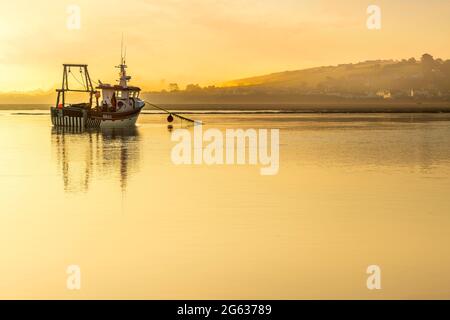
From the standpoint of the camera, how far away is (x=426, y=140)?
6344 cm

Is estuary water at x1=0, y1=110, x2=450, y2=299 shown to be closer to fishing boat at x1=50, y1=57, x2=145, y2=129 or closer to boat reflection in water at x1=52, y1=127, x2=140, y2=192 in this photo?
boat reflection in water at x1=52, y1=127, x2=140, y2=192

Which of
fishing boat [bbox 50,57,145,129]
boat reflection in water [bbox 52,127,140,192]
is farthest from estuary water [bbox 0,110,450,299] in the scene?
fishing boat [bbox 50,57,145,129]

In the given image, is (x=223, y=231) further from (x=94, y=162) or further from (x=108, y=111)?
(x=108, y=111)

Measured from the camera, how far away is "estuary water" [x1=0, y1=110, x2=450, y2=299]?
15.1 metres

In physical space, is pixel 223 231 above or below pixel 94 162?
below

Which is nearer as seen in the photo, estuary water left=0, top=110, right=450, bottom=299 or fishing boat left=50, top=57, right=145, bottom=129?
estuary water left=0, top=110, right=450, bottom=299

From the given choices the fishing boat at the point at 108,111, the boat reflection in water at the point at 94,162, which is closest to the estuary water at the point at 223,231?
the boat reflection in water at the point at 94,162

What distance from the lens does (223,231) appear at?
2045 centimetres

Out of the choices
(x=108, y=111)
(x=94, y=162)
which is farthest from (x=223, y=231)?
(x=108, y=111)

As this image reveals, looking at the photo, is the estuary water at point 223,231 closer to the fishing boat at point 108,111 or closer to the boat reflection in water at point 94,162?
the boat reflection in water at point 94,162

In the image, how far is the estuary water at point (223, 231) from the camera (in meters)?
15.1

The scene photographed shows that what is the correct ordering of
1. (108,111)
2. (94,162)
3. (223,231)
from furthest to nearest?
(108,111) < (94,162) < (223,231)

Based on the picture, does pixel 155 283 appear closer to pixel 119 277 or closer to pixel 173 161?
pixel 119 277

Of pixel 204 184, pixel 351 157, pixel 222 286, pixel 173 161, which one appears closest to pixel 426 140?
pixel 351 157
